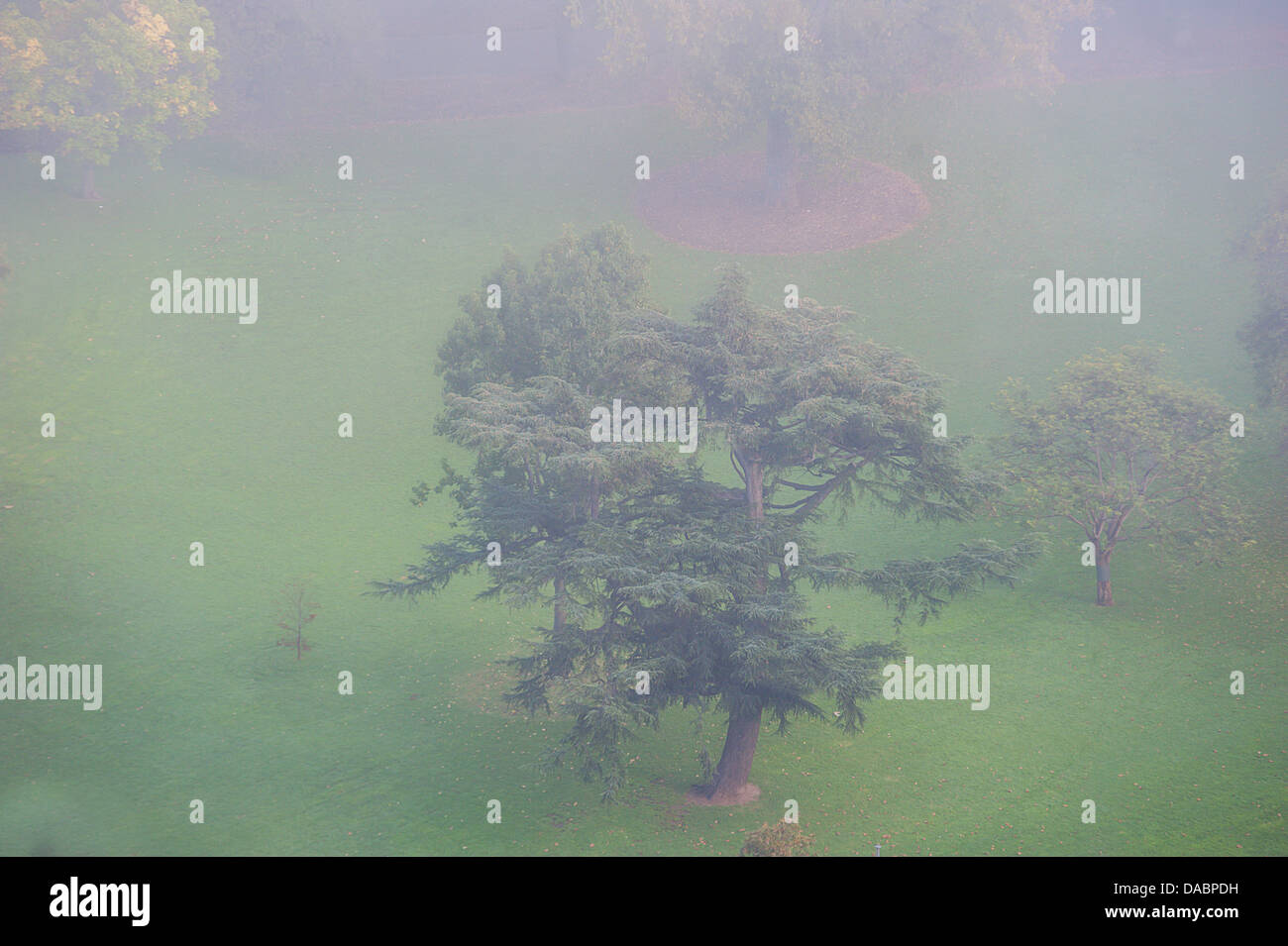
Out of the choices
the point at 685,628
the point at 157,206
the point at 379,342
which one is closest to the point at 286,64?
the point at 157,206

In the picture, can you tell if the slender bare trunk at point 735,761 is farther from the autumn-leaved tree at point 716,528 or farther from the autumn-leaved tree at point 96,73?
the autumn-leaved tree at point 96,73

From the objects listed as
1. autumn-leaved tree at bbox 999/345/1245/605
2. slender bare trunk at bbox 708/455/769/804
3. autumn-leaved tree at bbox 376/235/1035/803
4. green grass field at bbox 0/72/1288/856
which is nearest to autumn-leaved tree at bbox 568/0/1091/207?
green grass field at bbox 0/72/1288/856

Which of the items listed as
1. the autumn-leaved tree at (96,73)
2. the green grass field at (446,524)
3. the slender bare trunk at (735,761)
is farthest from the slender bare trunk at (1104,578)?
the autumn-leaved tree at (96,73)

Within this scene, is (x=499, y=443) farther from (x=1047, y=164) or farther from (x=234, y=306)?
(x=1047, y=164)

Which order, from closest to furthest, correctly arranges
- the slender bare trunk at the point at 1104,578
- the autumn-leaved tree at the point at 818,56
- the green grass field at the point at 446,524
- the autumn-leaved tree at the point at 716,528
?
the autumn-leaved tree at the point at 716,528 → the green grass field at the point at 446,524 → the slender bare trunk at the point at 1104,578 → the autumn-leaved tree at the point at 818,56

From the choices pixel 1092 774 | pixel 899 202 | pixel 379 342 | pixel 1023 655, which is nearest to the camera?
pixel 1092 774
